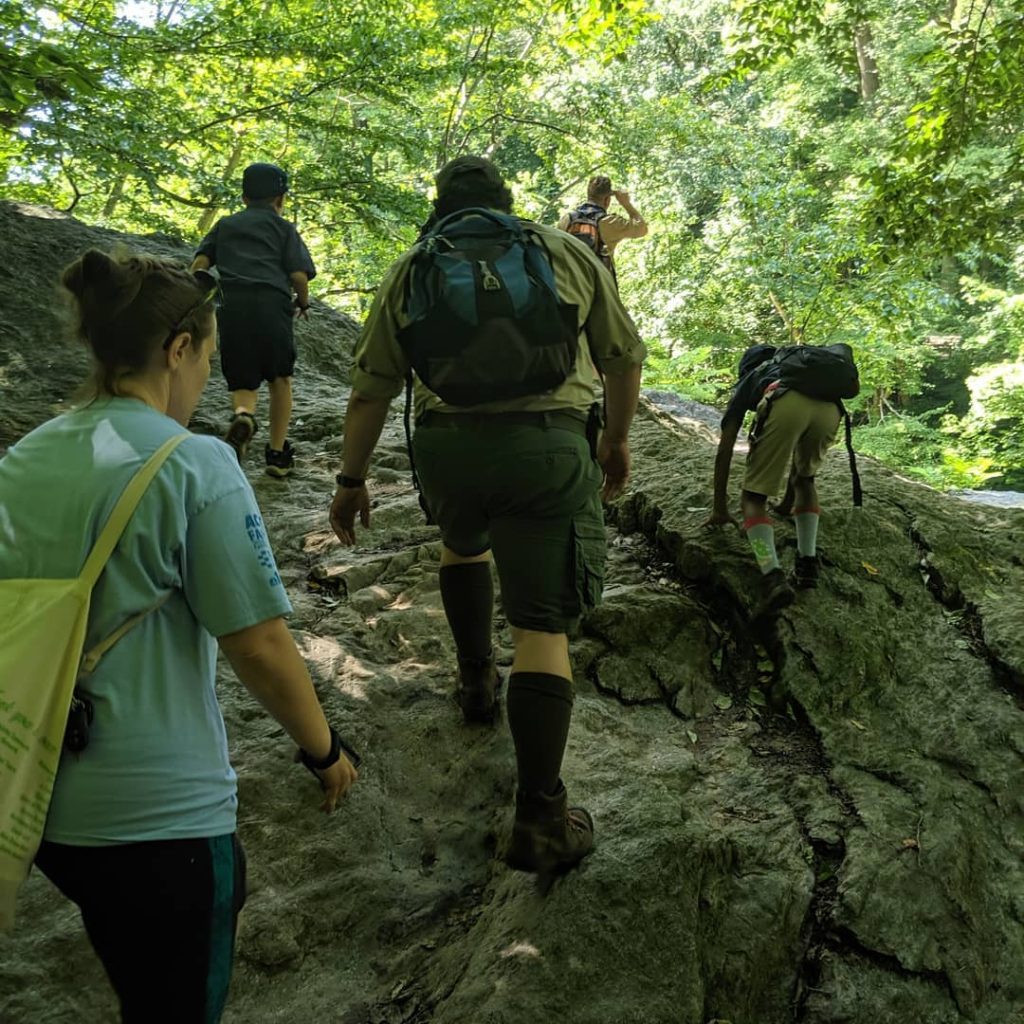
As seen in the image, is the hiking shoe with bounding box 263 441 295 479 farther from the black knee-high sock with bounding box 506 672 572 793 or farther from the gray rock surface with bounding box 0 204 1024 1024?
the black knee-high sock with bounding box 506 672 572 793

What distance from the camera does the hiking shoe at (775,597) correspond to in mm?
3750

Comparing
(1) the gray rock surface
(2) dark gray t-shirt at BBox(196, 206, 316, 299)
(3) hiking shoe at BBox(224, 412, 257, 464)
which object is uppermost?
(2) dark gray t-shirt at BBox(196, 206, 316, 299)

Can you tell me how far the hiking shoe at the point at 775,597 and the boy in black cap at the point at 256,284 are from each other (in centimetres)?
334

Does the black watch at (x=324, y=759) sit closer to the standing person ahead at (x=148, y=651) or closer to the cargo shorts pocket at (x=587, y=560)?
the standing person ahead at (x=148, y=651)

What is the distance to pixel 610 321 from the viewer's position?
2.57 meters

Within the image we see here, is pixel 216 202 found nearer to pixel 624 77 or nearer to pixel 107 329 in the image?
pixel 107 329

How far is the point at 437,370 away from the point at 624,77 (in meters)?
19.4

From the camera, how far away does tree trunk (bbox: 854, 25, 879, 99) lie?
73.9ft

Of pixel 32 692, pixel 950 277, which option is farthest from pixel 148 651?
pixel 950 277

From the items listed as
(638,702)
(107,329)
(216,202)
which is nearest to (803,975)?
(638,702)

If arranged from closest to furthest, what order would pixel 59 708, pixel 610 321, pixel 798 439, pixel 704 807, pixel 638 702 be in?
pixel 59 708 < pixel 610 321 < pixel 704 807 < pixel 638 702 < pixel 798 439

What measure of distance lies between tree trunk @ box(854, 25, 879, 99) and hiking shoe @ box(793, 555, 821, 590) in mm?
23974

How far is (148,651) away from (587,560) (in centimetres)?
136

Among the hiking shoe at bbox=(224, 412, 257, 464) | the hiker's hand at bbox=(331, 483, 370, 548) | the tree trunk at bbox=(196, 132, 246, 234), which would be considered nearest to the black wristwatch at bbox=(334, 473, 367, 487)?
the hiker's hand at bbox=(331, 483, 370, 548)
